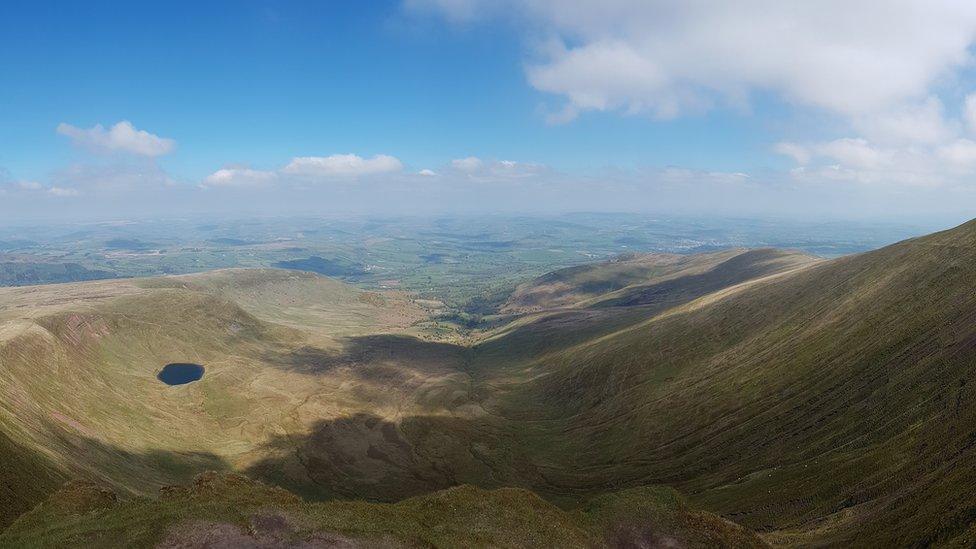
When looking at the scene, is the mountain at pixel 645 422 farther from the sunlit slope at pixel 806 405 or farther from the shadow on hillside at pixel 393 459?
the shadow on hillside at pixel 393 459

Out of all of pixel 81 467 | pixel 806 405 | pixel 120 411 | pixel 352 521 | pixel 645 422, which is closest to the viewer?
pixel 352 521

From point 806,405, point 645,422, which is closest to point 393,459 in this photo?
point 645,422

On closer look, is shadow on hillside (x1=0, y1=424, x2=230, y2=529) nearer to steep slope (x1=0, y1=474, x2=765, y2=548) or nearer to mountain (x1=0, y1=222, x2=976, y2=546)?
mountain (x1=0, y1=222, x2=976, y2=546)

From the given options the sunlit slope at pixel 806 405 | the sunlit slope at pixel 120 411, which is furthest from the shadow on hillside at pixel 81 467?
the sunlit slope at pixel 806 405

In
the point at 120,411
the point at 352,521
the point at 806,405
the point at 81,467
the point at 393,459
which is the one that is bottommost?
the point at 393,459

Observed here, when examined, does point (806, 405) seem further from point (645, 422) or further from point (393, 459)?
point (393, 459)
